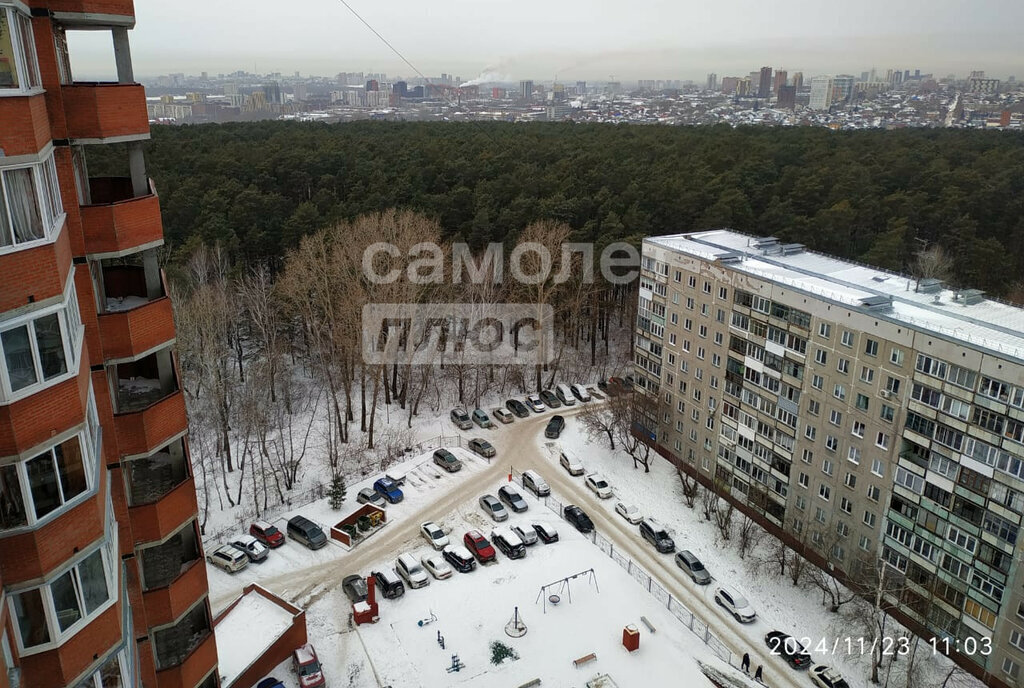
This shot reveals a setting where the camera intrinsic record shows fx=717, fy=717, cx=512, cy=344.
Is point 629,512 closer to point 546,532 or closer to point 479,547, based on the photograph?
point 546,532

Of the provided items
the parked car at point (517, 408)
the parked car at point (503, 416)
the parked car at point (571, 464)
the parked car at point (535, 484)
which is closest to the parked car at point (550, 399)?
the parked car at point (517, 408)

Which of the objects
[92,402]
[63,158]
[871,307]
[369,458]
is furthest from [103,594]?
[369,458]

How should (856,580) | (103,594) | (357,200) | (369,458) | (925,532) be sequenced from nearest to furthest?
1. (103,594)
2. (925,532)
3. (856,580)
4. (369,458)
5. (357,200)

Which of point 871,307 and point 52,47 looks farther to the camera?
point 871,307

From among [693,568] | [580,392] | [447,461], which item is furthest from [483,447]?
[693,568]

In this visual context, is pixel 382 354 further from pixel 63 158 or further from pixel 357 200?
pixel 63 158

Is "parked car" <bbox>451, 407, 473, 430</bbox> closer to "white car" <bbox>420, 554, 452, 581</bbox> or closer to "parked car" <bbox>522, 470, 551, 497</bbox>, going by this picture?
"parked car" <bbox>522, 470, 551, 497</bbox>

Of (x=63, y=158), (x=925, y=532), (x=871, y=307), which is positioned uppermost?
(x=63, y=158)
